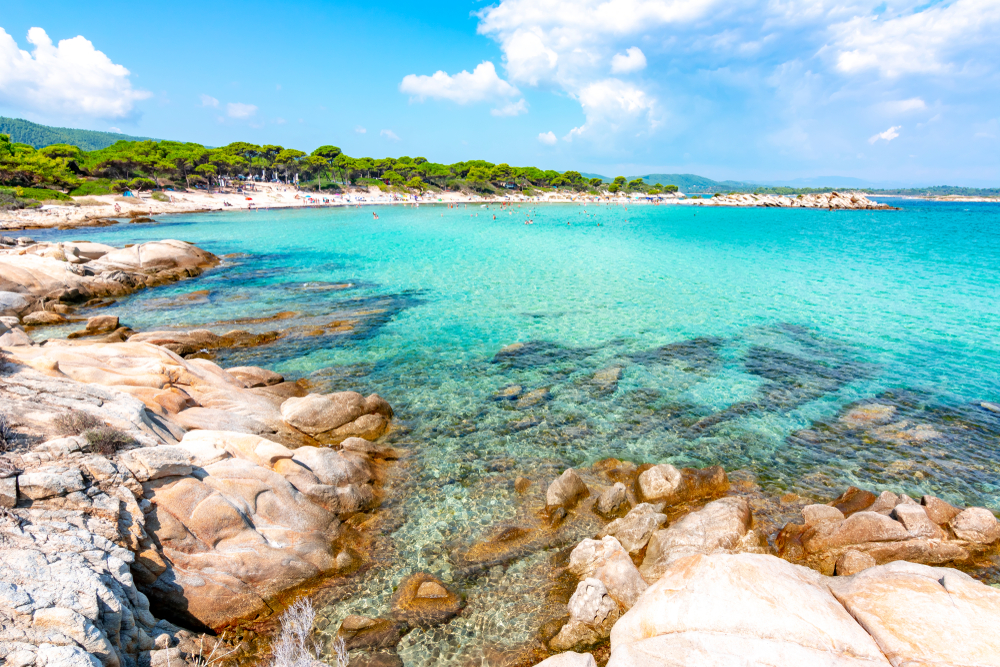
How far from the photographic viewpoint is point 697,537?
7910 mm

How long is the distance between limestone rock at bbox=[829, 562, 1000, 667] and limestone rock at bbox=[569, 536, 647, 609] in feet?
8.53

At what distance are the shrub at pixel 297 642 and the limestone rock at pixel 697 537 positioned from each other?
5081mm

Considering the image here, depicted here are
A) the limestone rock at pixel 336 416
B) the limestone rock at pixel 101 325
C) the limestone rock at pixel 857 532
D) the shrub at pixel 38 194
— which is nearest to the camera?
the limestone rock at pixel 857 532

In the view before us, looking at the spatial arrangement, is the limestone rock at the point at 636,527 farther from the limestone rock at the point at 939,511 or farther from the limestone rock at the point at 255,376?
the limestone rock at the point at 255,376

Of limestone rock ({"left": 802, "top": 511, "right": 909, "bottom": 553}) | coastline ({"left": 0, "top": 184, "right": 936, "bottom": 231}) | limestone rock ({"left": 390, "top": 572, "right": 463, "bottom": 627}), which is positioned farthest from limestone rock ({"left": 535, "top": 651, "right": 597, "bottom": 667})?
coastline ({"left": 0, "top": 184, "right": 936, "bottom": 231})

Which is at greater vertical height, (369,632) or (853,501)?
(853,501)

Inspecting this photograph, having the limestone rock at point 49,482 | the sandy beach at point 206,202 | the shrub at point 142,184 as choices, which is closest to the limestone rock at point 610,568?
the limestone rock at point 49,482

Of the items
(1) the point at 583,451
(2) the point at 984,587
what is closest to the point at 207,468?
(1) the point at 583,451

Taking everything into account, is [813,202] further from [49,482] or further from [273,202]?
[49,482]

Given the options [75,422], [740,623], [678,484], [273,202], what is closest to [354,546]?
[75,422]

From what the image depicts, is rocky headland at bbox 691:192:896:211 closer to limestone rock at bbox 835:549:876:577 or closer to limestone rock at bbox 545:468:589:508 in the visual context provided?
limestone rock at bbox 835:549:876:577

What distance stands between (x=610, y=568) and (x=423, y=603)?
299 centimetres

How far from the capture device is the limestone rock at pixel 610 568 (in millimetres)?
6938

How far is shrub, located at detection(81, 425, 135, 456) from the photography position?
22.3ft
